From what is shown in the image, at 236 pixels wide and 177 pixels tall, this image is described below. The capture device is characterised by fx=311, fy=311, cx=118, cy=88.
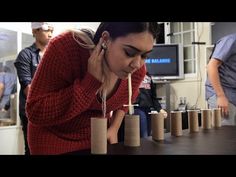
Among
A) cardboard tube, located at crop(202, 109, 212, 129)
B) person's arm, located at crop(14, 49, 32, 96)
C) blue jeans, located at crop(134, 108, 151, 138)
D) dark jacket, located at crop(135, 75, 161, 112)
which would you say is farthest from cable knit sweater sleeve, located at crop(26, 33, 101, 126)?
dark jacket, located at crop(135, 75, 161, 112)

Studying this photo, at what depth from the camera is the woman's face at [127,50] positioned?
738 mm

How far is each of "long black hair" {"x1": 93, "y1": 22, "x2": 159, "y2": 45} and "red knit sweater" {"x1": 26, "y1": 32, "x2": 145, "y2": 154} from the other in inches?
2.6

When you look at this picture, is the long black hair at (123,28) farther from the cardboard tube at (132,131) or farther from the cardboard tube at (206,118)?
the cardboard tube at (206,118)

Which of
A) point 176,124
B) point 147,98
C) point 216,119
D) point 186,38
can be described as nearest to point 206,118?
point 216,119

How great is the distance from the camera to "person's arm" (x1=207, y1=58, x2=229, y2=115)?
140cm

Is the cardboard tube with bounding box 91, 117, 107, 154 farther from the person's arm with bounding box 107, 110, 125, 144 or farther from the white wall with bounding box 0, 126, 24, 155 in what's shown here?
the white wall with bounding box 0, 126, 24, 155

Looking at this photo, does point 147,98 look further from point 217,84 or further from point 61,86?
point 61,86

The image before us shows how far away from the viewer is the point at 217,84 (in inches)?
57.7

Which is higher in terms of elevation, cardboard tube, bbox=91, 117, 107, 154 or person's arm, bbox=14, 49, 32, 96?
person's arm, bbox=14, 49, 32, 96

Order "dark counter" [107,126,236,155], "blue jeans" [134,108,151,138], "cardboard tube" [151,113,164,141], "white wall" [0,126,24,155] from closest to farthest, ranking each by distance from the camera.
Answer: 1. "dark counter" [107,126,236,155]
2. "cardboard tube" [151,113,164,141]
3. "blue jeans" [134,108,151,138]
4. "white wall" [0,126,24,155]

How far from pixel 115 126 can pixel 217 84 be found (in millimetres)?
725
